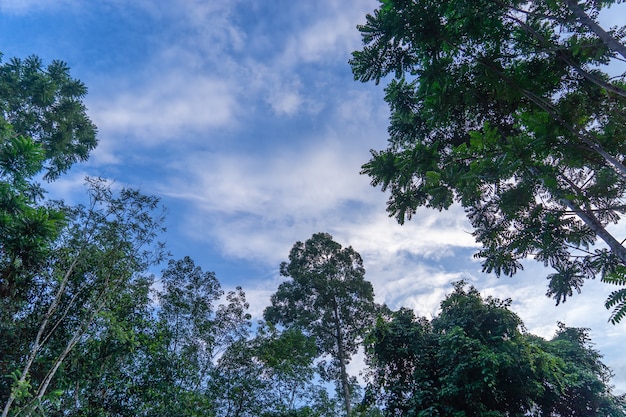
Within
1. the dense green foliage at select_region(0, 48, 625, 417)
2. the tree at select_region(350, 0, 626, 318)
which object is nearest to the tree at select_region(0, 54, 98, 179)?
the dense green foliage at select_region(0, 48, 625, 417)

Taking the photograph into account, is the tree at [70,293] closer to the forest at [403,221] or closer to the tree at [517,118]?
the forest at [403,221]

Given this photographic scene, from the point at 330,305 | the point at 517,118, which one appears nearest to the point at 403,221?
the point at 517,118

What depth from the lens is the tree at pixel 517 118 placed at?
4953mm

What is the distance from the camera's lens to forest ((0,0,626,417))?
5512 mm

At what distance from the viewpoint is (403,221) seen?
→ 7719mm

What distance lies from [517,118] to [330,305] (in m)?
15.0

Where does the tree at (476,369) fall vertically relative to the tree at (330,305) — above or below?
below

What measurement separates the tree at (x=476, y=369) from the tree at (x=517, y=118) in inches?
129

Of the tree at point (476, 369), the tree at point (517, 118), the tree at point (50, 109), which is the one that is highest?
the tree at point (50, 109)

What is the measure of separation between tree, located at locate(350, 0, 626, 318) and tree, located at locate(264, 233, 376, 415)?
1125 centimetres

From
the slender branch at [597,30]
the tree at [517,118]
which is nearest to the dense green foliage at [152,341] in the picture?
the tree at [517,118]

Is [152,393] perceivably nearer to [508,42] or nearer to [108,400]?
[108,400]

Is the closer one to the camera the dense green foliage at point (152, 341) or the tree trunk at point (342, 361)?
the dense green foliage at point (152, 341)

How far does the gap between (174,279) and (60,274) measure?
16.0ft
